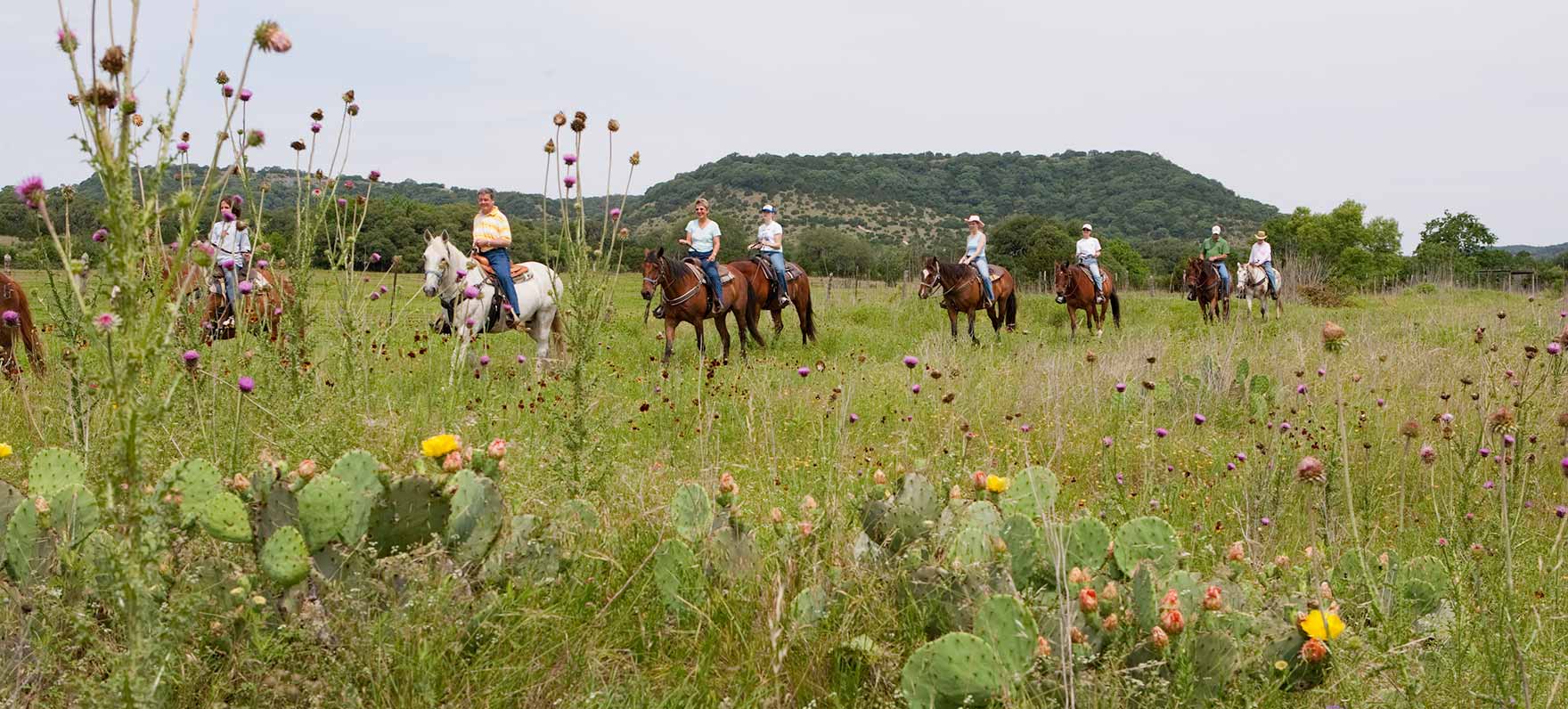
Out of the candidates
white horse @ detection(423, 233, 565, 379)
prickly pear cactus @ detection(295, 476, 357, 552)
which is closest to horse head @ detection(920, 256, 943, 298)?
white horse @ detection(423, 233, 565, 379)

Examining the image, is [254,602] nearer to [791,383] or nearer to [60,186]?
[60,186]

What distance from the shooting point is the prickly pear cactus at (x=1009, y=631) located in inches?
77.1

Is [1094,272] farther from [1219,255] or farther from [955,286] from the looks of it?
[1219,255]

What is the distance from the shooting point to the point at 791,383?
8195 millimetres

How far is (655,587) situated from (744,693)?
1.89 ft

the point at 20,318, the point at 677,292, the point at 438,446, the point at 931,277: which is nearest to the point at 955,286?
the point at 931,277

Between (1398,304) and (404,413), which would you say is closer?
(404,413)

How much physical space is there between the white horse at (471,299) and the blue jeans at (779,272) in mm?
3943

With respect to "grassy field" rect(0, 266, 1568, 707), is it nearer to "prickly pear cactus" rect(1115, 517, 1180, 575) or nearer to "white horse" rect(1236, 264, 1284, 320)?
"prickly pear cactus" rect(1115, 517, 1180, 575)

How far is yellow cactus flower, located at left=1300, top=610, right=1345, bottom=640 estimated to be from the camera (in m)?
1.95

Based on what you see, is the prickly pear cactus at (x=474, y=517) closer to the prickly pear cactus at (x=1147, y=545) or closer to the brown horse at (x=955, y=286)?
the prickly pear cactus at (x=1147, y=545)

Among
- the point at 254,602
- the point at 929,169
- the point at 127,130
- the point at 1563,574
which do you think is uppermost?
the point at 929,169

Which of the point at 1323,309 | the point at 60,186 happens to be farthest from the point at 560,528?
the point at 1323,309

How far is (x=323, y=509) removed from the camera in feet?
7.36
